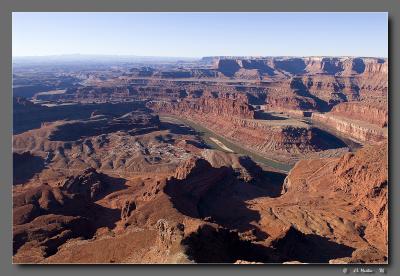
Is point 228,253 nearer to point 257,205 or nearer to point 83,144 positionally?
point 257,205

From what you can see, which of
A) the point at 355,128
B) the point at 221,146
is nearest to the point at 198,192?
the point at 221,146

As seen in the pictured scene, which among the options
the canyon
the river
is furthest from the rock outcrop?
the river

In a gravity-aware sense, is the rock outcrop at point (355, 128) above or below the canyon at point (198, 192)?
above

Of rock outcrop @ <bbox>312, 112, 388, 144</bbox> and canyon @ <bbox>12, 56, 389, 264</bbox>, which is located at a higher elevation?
rock outcrop @ <bbox>312, 112, 388, 144</bbox>

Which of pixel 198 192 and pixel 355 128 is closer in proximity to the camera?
pixel 198 192

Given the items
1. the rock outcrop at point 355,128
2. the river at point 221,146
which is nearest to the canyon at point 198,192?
the rock outcrop at point 355,128

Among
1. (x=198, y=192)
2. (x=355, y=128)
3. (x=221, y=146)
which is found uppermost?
(x=355, y=128)

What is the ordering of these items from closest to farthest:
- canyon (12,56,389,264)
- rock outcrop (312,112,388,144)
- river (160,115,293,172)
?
canyon (12,56,389,264) → river (160,115,293,172) → rock outcrop (312,112,388,144)

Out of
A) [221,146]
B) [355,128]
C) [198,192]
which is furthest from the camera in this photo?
[355,128]

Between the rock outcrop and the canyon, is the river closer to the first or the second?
the canyon

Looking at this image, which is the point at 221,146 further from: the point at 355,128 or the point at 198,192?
the point at 198,192

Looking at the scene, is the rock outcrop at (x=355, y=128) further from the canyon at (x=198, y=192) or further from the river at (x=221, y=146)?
the river at (x=221, y=146)
